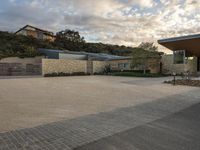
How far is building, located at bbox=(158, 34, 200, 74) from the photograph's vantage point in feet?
66.6

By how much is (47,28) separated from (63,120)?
54.5 m

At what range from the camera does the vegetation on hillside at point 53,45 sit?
1335 inches

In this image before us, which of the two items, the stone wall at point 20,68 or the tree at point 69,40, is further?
the tree at point 69,40

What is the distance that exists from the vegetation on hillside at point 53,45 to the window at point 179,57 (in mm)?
5833

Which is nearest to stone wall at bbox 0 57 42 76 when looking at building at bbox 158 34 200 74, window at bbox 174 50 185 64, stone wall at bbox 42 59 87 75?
stone wall at bbox 42 59 87 75

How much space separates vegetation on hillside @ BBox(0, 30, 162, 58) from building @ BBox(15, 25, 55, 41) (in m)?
2.22

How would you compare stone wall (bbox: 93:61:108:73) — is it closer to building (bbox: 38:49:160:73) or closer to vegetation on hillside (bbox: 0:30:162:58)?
building (bbox: 38:49:160:73)

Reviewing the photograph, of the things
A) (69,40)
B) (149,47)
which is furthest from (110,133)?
(69,40)

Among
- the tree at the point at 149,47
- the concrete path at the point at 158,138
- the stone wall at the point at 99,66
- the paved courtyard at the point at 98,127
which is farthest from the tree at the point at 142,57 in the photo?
the concrete path at the point at 158,138

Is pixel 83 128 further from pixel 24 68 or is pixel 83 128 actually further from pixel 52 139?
pixel 24 68

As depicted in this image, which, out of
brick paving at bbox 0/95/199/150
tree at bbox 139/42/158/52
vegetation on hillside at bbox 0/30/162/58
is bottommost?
brick paving at bbox 0/95/199/150

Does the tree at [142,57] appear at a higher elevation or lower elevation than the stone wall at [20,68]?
higher

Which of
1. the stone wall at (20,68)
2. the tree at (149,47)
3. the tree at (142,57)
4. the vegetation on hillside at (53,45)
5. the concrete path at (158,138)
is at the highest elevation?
the vegetation on hillside at (53,45)

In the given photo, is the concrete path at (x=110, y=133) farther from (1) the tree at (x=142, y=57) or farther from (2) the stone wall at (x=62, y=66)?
(2) the stone wall at (x=62, y=66)
